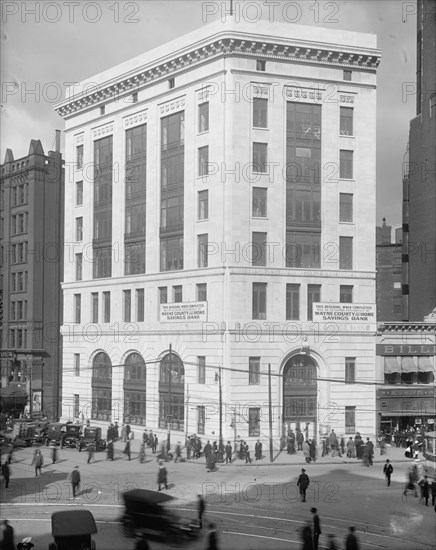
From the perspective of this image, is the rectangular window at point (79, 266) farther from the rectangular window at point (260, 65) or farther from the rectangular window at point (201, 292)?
the rectangular window at point (260, 65)

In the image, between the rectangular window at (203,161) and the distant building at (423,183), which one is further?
the distant building at (423,183)

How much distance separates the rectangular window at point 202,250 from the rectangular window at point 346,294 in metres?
9.89

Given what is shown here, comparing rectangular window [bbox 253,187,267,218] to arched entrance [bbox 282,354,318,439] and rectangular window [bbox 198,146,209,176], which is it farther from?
arched entrance [bbox 282,354,318,439]

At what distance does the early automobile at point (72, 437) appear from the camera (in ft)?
173

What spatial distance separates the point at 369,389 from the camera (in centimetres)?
Answer: 5791

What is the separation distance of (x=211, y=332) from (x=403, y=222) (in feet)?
110

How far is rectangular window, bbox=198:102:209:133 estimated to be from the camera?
190ft

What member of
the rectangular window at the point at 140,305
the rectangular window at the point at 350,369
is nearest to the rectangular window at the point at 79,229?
the rectangular window at the point at 140,305

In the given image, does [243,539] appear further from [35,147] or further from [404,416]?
[35,147]

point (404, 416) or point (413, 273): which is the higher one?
point (413, 273)

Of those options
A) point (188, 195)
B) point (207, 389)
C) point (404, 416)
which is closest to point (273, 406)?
point (207, 389)

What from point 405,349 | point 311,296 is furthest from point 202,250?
point 405,349

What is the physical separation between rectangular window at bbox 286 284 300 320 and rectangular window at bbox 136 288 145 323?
40.5ft

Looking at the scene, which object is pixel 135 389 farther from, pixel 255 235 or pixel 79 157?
pixel 79 157
